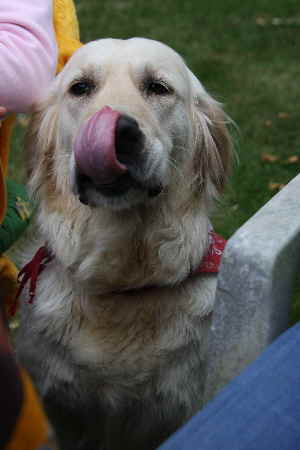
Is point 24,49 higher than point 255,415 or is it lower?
higher

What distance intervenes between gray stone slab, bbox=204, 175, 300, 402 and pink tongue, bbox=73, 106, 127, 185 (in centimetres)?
48

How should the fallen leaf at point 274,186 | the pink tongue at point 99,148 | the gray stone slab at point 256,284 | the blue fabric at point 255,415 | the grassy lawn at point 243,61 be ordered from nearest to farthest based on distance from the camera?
1. the blue fabric at point 255,415
2. the gray stone slab at point 256,284
3. the pink tongue at point 99,148
4. the fallen leaf at point 274,186
5. the grassy lawn at point 243,61

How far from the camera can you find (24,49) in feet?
6.41

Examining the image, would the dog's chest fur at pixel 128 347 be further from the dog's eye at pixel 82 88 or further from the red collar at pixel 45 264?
the dog's eye at pixel 82 88

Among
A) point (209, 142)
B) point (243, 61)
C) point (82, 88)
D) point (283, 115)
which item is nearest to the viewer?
point (82, 88)

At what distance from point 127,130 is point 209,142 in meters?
0.59

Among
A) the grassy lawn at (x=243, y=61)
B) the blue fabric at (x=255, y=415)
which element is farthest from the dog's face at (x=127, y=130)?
the grassy lawn at (x=243, y=61)

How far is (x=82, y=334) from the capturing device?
7.18 ft

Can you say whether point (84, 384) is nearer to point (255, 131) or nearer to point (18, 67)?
point (18, 67)

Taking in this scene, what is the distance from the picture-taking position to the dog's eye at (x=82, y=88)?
6.98 feet

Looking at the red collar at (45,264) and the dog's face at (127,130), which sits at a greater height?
the dog's face at (127,130)

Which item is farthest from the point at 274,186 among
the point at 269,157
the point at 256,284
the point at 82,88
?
the point at 256,284

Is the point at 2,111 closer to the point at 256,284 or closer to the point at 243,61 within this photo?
the point at 256,284

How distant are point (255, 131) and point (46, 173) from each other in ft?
8.34
